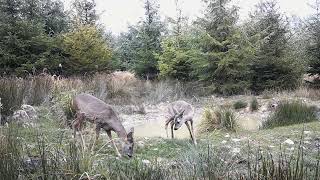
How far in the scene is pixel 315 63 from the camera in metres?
17.6

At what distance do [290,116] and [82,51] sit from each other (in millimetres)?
11821

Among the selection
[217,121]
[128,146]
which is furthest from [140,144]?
[217,121]

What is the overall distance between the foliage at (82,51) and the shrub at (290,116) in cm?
1116

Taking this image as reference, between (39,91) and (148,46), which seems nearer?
(39,91)

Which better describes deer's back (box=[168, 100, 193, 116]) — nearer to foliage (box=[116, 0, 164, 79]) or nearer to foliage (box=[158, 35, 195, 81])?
foliage (box=[158, 35, 195, 81])

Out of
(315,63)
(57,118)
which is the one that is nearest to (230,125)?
(57,118)

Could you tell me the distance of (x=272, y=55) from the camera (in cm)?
1809

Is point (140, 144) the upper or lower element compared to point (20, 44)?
lower

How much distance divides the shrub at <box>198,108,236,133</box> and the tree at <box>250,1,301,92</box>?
8.35 metres

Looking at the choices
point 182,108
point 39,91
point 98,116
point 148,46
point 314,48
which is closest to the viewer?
point 98,116

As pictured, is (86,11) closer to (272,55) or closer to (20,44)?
(20,44)

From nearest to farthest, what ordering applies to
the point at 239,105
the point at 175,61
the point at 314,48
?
A: the point at 239,105
the point at 314,48
the point at 175,61

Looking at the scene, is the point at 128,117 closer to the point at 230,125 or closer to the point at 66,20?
the point at 230,125

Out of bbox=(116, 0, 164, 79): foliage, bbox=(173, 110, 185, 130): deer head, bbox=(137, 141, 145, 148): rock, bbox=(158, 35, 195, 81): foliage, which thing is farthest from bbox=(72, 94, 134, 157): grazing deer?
bbox=(116, 0, 164, 79): foliage
